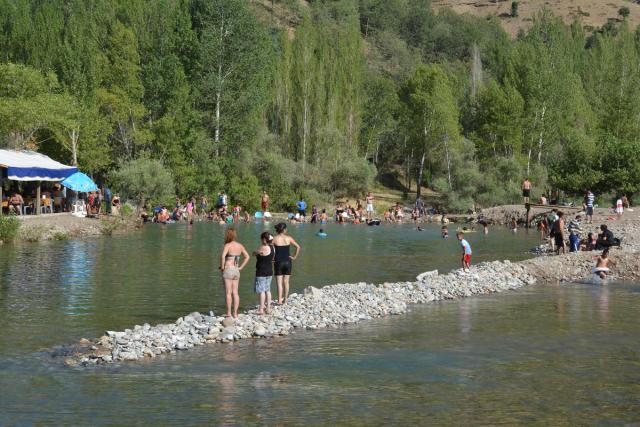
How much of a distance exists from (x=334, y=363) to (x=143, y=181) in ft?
152

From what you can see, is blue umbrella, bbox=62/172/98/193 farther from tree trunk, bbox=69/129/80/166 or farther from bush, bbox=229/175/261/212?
bush, bbox=229/175/261/212

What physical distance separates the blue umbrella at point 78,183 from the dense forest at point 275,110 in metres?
3.57

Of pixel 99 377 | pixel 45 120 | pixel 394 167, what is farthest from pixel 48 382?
pixel 394 167

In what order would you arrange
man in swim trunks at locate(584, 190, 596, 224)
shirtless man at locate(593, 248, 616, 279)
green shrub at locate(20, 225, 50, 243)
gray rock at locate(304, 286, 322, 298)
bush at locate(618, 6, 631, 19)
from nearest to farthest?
gray rock at locate(304, 286, 322, 298) → shirtless man at locate(593, 248, 616, 279) → green shrub at locate(20, 225, 50, 243) → man in swim trunks at locate(584, 190, 596, 224) → bush at locate(618, 6, 631, 19)

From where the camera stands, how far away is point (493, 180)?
80.5 meters

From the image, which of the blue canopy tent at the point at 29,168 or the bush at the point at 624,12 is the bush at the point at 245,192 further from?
the bush at the point at 624,12

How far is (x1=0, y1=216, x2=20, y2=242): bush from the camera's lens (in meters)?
40.9

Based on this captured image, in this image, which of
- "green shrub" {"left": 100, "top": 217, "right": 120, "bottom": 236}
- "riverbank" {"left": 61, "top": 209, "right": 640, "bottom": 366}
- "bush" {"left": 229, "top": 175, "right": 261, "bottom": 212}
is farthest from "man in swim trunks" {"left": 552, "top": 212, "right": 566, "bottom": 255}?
"bush" {"left": 229, "top": 175, "right": 261, "bottom": 212}

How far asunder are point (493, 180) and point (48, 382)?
67862mm

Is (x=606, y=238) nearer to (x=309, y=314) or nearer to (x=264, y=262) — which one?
(x=309, y=314)

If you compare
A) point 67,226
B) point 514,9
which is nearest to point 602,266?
point 67,226

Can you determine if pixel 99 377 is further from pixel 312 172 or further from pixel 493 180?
pixel 493 180

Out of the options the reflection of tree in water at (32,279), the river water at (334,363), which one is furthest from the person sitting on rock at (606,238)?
the reflection of tree in water at (32,279)

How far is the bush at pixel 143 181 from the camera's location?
62094 millimetres
